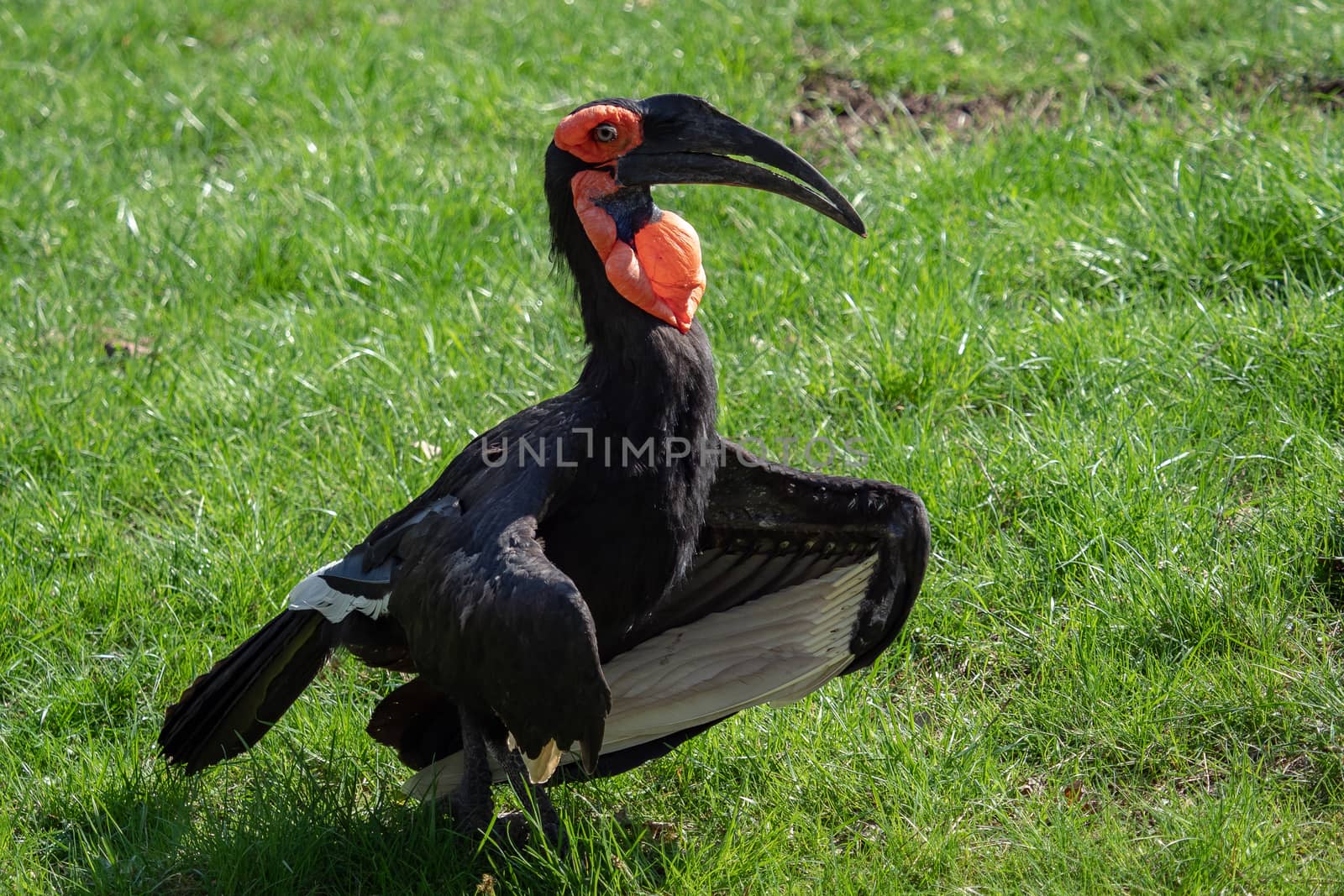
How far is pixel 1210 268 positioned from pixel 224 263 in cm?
343

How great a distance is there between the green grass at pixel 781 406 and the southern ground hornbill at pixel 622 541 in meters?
0.19

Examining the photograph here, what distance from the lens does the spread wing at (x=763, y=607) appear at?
9.96 feet

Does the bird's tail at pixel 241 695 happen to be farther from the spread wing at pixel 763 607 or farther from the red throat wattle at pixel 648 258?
the red throat wattle at pixel 648 258

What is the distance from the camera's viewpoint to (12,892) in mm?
2945

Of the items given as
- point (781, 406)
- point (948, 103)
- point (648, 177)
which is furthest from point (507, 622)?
point (948, 103)

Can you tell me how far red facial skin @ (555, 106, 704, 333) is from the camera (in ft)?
9.71

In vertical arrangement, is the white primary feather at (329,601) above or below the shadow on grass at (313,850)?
above

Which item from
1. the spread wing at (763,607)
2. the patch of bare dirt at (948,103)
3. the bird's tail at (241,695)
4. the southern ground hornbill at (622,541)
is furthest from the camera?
the patch of bare dirt at (948,103)

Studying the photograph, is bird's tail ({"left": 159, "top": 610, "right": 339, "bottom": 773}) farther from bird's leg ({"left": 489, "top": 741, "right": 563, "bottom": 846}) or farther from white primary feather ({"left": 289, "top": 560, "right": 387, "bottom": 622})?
bird's leg ({"left": 489, "top": 741, "right": 563, "bottom": 846})

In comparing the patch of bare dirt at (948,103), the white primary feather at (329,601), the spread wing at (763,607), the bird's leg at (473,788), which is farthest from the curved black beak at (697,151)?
the patch of bare dirt at (948,103)

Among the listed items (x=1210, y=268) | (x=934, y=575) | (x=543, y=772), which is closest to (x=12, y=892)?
(x=543, y=772)

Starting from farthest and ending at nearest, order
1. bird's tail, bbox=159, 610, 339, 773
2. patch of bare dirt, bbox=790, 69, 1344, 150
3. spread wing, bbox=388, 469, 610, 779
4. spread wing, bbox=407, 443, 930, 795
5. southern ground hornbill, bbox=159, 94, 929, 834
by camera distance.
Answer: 1. patch of bare dirt, bbox=790, 69, 1344, 150
2. bird's tail, bbox=159, 610, 339, 773
3. spread wing, bbox=407, 443, 930, 795
4. southern ground hornbill, bbox=159, 94, 929, 834
5. spread wing, bbox=388, 469, 610, 779

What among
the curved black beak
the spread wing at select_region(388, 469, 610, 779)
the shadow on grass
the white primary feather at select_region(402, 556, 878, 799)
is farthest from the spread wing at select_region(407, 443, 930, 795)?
the curved black beak

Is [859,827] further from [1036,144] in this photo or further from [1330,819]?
[1036,144]
